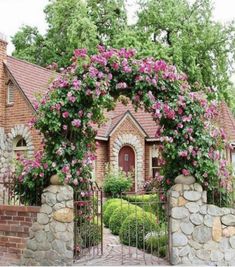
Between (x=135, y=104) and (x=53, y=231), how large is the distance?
283 centimetres

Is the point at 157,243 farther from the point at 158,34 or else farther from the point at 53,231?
the point at 158,34

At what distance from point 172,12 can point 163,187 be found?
15.4m

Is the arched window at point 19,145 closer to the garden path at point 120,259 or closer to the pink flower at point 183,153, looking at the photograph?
the garden path at point 120,259

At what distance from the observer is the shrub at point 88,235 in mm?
7939

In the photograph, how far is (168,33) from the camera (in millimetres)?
22281

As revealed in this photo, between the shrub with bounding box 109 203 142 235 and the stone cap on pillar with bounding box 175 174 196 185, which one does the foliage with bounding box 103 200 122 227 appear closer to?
the shrub with bounding box 109 203 142 235

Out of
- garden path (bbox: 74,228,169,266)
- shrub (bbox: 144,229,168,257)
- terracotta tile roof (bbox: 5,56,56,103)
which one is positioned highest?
terracotta tile roof (bbox: 5,56,56,103)

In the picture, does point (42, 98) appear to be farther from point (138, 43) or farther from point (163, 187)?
point (138, 43)

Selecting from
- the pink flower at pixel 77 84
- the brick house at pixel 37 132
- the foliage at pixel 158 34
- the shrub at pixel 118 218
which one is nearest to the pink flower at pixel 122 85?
the pink flower at pixel 77 84

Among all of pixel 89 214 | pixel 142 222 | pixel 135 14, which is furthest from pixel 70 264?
pixel 135 14

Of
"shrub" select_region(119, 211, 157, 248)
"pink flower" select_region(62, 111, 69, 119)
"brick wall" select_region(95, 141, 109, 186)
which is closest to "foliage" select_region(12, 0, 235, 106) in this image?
"brick wall" select_region(95, 141, 109, 186)

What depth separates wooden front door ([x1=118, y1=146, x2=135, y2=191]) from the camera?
1808 cm

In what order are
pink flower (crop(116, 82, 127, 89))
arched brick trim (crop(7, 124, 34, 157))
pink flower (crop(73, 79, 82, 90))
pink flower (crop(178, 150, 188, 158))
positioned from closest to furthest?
pink flower (crop(178, 150, 188, 158)) → pink flower (crop(73, 79, 82, 90)) → pink flower (crop(116, 82, 127, 89)) → arched brick trim (crop(7, 124, 34, 157))

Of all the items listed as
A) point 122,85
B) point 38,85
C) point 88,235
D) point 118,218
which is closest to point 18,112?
point 38,85
